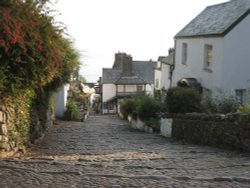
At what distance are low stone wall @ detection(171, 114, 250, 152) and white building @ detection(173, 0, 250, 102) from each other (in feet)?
17.0

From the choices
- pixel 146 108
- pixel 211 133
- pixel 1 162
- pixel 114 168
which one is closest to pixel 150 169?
pixel 114 168

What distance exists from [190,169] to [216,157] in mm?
1855

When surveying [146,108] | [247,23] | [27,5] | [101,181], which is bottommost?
[101,181]

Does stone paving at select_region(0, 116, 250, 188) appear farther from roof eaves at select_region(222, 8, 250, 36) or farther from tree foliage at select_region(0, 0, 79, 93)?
roof eaves at select_region(222, 8, 250, 36)

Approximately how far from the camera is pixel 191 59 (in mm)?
24828

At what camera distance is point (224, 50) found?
67.8 ft

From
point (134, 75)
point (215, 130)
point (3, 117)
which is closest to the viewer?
point (3, 117)

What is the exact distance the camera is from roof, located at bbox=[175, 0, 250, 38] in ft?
68.8

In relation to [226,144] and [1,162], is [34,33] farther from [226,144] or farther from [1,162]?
[226,144]

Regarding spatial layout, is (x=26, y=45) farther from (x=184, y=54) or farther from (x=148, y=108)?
(x=184, y=54)

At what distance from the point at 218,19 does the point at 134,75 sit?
36854 millimetres

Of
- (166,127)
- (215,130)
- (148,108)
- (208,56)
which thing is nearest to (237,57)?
(208,56)

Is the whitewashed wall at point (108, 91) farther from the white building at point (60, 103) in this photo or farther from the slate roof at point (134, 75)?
the white building at point (60, 103)

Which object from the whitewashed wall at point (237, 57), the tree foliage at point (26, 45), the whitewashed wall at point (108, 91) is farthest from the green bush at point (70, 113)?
the whitewashed wall at point (108, 91)
